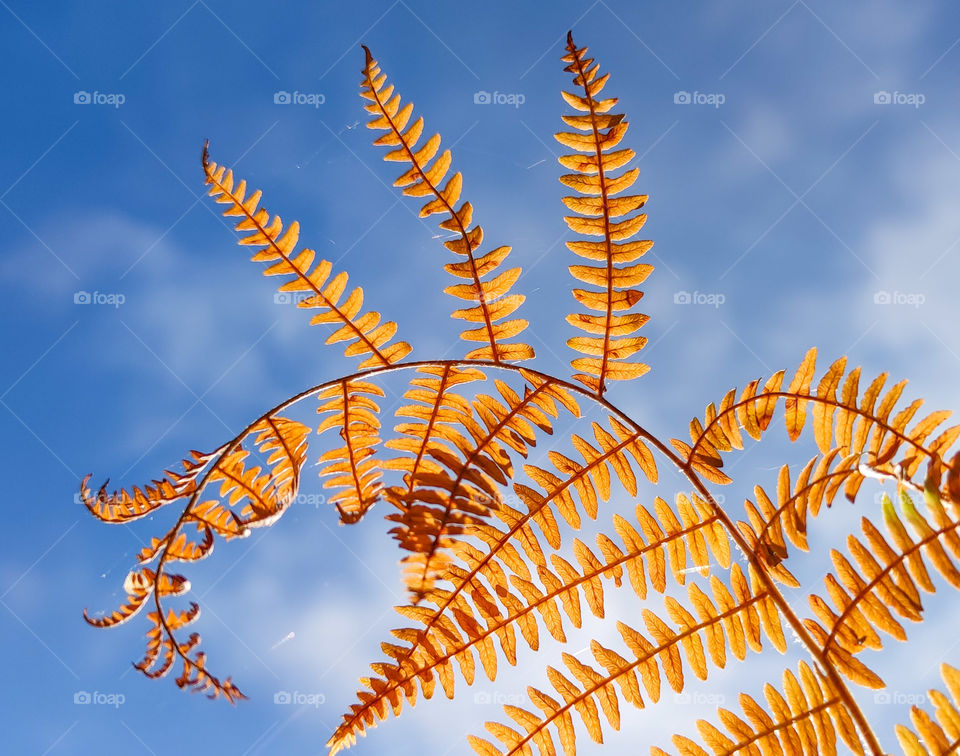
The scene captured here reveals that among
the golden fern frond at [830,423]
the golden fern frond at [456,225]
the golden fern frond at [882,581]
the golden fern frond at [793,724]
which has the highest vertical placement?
the golden fern frond at [456,225]

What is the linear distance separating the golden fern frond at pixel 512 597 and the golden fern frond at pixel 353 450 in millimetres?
229

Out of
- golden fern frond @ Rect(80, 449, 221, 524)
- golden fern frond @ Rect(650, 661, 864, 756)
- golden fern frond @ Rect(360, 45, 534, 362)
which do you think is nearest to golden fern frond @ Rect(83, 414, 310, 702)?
golden fern frond @ Rect(80, 449, 221, 524)

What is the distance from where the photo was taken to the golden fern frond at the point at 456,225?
49.4 inches

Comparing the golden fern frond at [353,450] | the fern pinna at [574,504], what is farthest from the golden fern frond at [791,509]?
the golden fern frond at [353,450]

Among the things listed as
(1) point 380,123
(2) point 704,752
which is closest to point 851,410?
(2) point 704,752

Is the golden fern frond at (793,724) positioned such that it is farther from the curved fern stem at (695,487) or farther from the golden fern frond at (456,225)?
the golden fern frond at (456,225)

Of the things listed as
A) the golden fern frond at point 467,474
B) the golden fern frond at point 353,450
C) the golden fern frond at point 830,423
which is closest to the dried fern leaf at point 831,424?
the golden fern frond at point 830,423

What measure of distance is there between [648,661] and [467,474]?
51 cm

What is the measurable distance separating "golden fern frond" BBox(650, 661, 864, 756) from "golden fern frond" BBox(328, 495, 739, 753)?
25 centimetres

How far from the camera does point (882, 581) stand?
1226 mm

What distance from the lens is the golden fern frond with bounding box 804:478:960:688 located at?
1188 millimetres

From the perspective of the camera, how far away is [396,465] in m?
1.38

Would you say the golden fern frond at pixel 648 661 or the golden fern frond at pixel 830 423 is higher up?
the golden fern frond at pixel 830 423

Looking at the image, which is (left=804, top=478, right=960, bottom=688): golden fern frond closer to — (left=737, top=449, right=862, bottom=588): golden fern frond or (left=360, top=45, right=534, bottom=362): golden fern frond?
(left=737, top=449, right=862, bottom=588): golden fern frond
